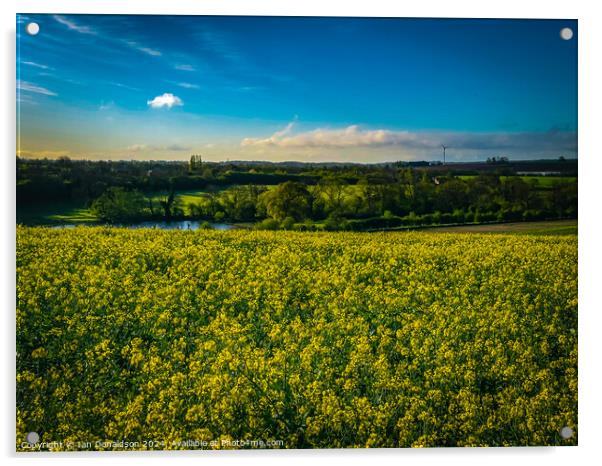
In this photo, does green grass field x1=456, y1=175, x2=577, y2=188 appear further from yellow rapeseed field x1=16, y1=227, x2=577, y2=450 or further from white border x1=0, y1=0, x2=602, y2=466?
yellow rapeseed field x1=16, y1=227, x2=577, y2=450

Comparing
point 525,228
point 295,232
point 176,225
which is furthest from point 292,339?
point 525,228

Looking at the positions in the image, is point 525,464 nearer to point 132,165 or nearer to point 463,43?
point 463,43

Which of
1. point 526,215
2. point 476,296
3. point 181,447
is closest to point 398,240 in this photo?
point 476,296

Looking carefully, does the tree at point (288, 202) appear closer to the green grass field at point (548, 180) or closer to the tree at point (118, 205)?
the tree at point (118, 205)

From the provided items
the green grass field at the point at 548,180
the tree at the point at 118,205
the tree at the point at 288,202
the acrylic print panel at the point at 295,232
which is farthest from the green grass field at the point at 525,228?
the tree at the point at 118,205

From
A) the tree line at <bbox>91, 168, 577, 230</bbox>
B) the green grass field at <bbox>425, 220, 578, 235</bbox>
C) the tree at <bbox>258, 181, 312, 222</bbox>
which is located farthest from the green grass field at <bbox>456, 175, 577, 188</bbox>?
the tree at <bbox>258, 181, 312, 222</bbox>
